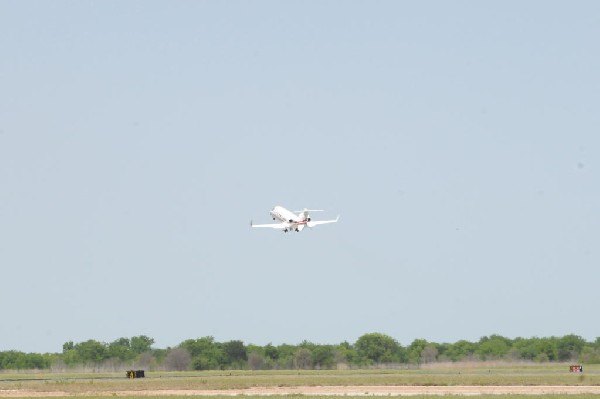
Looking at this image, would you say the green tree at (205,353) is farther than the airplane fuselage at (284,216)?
Yes

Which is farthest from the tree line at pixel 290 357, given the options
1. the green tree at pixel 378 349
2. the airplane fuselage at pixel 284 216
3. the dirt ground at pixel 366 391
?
the dirt ground at pixel 366 391

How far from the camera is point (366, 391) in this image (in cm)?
9825

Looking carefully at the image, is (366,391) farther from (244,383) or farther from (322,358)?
(322,358)

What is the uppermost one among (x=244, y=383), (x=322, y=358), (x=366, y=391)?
(x=322, y=358)

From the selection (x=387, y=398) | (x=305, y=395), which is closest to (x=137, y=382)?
(x=305, y=395)

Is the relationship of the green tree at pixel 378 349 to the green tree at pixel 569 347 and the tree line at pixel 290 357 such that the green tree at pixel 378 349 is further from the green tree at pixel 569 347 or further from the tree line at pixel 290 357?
the green tree at pixel 569 347

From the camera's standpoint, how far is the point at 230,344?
18475cm

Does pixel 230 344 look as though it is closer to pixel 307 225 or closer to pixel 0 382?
pixel 307 225

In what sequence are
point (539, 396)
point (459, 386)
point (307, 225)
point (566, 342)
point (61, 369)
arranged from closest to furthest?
point (539, 396), point (459, 386), point (307, 225), point (61, 369), point (566, 342)

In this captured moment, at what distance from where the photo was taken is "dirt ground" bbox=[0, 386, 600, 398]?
95.0 m

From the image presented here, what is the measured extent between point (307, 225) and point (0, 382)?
34317mm

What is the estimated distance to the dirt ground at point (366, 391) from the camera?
95.0 m

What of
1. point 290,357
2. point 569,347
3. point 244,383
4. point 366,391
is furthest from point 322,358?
point 366,391

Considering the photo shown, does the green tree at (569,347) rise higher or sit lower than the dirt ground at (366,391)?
higher
